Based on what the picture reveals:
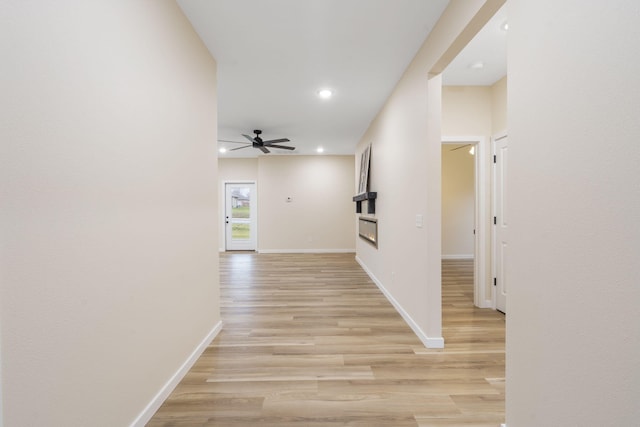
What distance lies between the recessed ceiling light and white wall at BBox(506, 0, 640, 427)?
235 centimetres

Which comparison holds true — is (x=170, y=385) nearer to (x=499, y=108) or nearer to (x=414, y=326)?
(x=414, y=326)

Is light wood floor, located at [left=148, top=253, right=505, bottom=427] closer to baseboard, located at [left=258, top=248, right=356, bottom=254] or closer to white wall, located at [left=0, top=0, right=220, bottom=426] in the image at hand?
white wall, located at [left=0, top=0, right=220, bottom=426]

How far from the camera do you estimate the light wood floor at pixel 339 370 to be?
1.66 m

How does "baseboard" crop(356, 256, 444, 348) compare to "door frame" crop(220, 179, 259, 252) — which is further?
"door frame" crop(220, 179, 259, 252)

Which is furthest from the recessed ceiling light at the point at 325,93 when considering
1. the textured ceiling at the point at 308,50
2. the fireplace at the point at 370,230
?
the fireplace at the point at 370,230

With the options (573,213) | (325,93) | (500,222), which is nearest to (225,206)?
(325,93)

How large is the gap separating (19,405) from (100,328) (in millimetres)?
356

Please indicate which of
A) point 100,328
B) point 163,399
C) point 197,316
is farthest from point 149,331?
point 197,316

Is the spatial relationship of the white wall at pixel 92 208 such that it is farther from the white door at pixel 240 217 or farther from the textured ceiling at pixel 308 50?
the white door at pixel 240 217

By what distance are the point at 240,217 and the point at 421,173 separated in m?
6.52

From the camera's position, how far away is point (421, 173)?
2549 millimetres

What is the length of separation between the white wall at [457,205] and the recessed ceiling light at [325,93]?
14.5 ft

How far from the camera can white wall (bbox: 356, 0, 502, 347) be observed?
1.99 m

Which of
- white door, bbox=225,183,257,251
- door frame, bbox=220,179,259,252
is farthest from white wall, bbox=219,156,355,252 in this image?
white door, bbox=225,183,257,251
